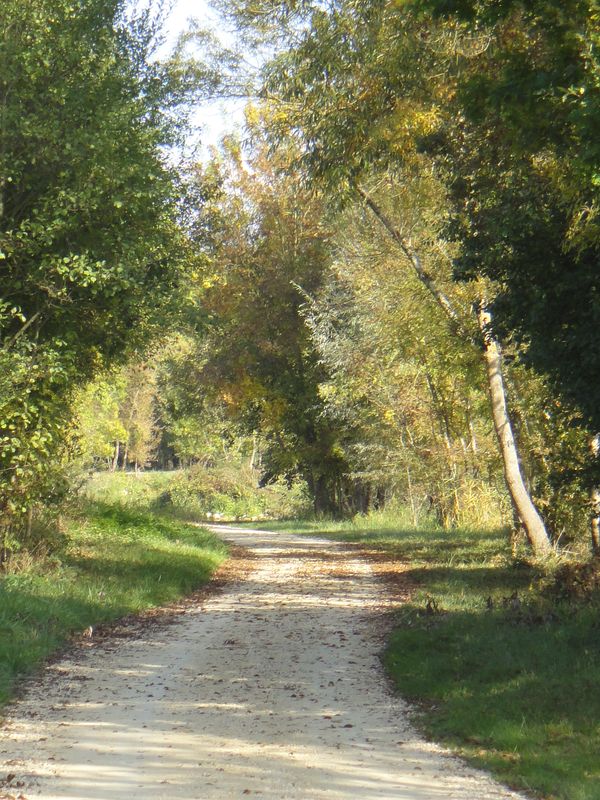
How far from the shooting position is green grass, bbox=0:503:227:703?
38.3 ft

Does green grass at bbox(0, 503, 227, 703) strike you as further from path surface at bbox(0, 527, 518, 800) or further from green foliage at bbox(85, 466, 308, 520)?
green foliage at bbox(85, 466, 308, 520)

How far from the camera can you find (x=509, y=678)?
31.0 feet

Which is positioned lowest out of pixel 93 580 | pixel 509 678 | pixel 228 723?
pixel 228 723

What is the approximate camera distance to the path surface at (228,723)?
665 centimetres

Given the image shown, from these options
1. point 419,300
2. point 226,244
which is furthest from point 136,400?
point 419,300

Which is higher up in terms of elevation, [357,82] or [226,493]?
[357,82]

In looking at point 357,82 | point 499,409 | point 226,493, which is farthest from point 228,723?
point 226,493

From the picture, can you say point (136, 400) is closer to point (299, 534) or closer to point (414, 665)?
point (299, 534)

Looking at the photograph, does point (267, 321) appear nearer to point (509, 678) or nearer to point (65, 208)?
point (65, 208)

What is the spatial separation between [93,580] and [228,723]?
27.3 feet

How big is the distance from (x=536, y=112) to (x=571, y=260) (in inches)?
77.0

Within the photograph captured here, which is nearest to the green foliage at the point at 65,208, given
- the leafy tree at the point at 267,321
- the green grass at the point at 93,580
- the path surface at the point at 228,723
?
the green grass at the point at 93,580

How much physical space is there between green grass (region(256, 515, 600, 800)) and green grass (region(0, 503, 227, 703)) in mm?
4150

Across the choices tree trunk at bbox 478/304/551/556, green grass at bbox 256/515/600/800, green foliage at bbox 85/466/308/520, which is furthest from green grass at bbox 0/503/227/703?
green foliage at bbox 85/466/308/520
